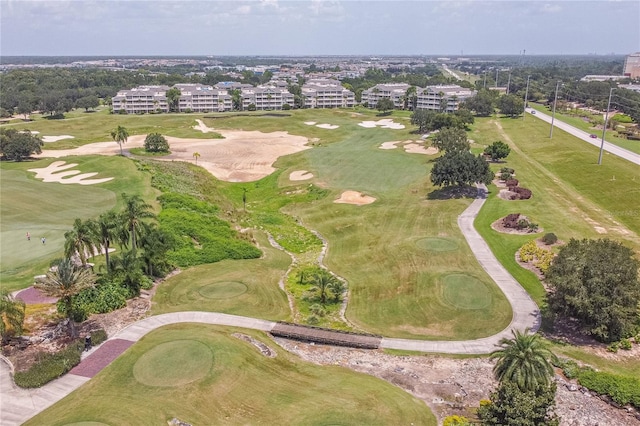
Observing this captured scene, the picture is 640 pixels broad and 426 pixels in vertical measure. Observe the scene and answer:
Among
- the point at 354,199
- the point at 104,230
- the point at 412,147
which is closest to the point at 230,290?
the point at 104,230

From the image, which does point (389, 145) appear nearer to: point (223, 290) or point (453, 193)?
point (453, 193)

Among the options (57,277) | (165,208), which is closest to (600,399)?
(57,277)

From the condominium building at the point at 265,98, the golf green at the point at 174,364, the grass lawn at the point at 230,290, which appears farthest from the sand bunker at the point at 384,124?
the golf green at the point at 174,364

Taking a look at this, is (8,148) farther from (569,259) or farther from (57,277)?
(569,259)

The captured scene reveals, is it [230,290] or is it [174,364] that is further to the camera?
[230,290]

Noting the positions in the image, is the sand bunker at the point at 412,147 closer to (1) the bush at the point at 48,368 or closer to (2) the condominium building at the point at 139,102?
(1) the bush at the point at 48,368

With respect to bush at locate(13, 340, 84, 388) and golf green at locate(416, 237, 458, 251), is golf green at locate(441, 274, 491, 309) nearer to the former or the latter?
golf green at locate(416, 237, 458, 251)

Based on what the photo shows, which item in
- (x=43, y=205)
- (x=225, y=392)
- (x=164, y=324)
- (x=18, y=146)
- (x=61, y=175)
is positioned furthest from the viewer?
(x=18, y=146)
